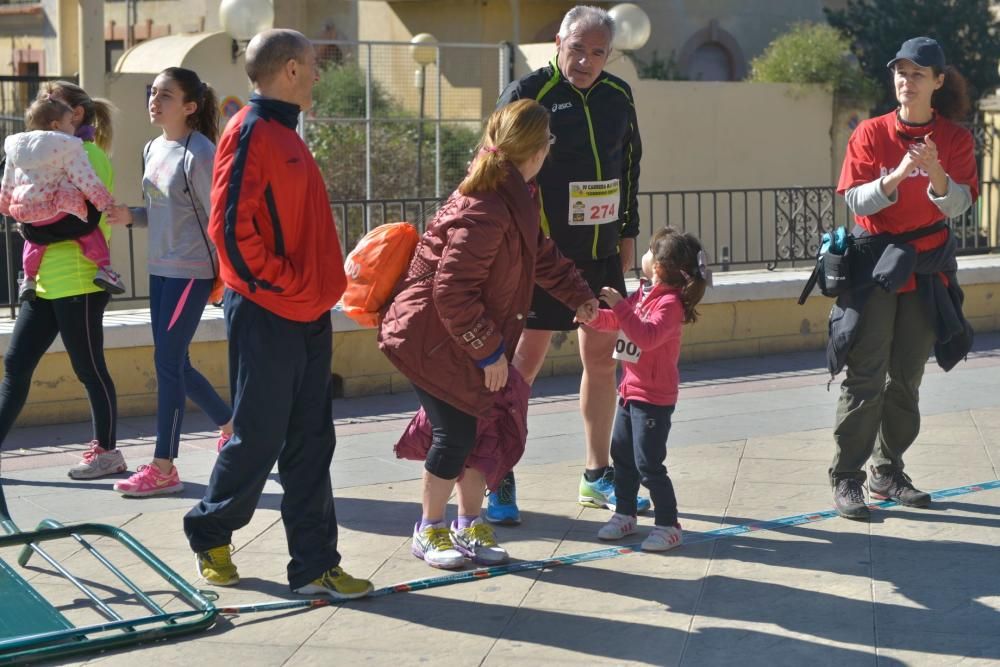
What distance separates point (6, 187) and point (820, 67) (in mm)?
15235

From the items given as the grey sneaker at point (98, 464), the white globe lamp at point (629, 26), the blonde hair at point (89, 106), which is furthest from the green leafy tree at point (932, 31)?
the grey sneaker at point (98, 464)

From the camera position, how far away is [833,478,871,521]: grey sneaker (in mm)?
5664

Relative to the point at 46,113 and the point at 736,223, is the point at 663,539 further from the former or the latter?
the point at 736,223

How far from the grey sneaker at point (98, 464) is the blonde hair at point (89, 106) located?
139cm

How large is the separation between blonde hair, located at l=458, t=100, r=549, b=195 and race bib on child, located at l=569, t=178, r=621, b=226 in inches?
34.1

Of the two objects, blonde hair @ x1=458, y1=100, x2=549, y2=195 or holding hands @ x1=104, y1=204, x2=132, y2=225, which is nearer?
blonde hair @ x1=458, y1=100, x2=549, y2=195

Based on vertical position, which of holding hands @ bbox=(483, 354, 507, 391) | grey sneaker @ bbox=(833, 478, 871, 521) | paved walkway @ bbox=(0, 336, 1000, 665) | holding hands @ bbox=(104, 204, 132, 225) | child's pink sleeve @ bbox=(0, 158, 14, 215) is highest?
child's pink sleeve @ bbox=(0, 158, 14, 215)

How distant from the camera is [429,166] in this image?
17.8 meters

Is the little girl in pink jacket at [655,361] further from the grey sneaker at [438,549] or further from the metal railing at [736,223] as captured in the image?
the metal railing at [736,223]

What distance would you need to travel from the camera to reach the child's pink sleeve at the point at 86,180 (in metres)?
5.99

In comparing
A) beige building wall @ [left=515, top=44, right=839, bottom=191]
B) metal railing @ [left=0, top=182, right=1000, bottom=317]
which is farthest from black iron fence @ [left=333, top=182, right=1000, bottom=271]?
beige building wall @ [left=515, top=44, right=839, bottom=191]

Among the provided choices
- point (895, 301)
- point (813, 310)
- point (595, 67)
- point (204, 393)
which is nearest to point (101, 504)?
point (204, 393)

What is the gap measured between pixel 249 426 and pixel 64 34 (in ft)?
44.1

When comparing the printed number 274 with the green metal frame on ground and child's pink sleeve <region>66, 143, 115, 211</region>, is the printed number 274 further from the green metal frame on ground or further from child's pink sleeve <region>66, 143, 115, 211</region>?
the green metal frame on ground
